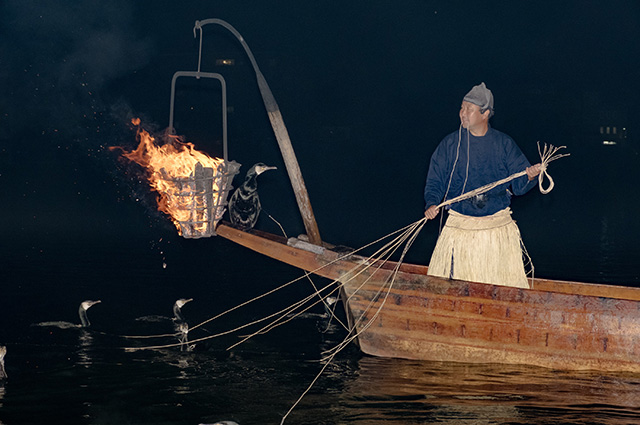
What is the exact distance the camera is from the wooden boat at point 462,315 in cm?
902

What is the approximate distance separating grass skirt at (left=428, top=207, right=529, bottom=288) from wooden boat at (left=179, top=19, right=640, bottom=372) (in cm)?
45

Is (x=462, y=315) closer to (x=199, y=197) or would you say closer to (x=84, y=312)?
(x=199, y=197)

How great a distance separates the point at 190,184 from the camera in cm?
941

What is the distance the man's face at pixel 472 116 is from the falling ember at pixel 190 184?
265cm

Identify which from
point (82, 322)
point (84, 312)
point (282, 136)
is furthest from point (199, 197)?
point (82, 322)

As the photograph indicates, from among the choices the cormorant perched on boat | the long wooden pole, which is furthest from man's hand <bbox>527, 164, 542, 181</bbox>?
the cormorant perched on boat

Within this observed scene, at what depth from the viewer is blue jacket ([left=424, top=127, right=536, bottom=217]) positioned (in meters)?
9.56

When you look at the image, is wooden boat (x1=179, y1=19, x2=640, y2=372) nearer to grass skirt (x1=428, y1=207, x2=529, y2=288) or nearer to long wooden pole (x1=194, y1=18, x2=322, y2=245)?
long wooden pole (x1=194, y1=18, x2=322, y2=245)

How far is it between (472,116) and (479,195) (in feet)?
2.94

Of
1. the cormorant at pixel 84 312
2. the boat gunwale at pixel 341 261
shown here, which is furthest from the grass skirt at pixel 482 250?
the cormorant at pixel 84 312

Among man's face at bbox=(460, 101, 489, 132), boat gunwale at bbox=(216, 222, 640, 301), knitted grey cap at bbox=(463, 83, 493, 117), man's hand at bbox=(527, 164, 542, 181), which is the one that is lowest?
boat gunwale at bbox=(216, 222, 640, 301)

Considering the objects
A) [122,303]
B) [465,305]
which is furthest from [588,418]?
[122,303]

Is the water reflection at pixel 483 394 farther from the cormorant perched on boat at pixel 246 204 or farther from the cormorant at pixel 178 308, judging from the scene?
→ the cormorant at pixel 178 308

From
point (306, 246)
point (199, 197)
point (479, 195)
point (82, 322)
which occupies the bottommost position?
point (82, 322)
